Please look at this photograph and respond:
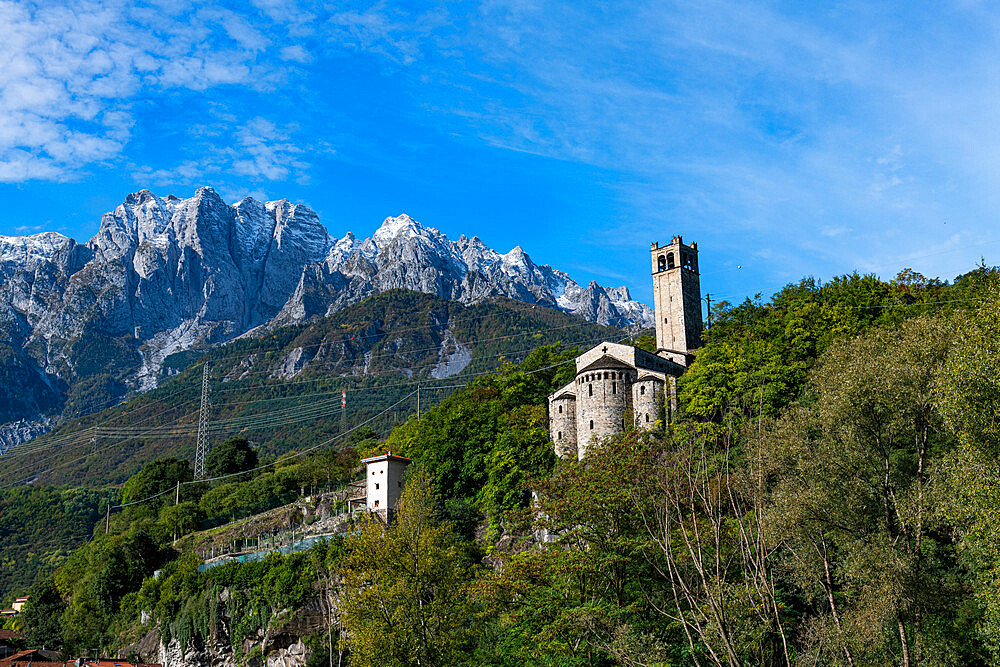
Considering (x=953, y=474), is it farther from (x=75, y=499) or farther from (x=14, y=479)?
(x=14, y=479)

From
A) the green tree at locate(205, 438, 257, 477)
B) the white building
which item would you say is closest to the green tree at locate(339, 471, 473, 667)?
the white building

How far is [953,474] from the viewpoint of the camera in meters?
23.5

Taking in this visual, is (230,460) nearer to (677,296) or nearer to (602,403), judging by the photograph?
(602,403)

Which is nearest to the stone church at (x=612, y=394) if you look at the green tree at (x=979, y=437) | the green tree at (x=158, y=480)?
the green tree at (x=979, y=437)

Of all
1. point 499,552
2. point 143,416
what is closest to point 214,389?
point 143,416

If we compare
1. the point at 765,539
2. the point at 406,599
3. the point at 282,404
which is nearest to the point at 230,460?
the point at 406,599

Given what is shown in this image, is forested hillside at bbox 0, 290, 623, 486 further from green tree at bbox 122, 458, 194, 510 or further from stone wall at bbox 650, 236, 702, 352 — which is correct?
stone wall at bbox 650, 236, 702, 352

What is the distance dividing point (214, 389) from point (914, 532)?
180985 millimetres

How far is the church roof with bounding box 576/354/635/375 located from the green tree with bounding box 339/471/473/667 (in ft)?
78.6

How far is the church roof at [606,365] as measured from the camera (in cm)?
5706

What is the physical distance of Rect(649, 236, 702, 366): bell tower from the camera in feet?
224

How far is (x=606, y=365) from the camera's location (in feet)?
187

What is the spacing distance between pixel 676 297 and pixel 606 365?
15267 millimetres

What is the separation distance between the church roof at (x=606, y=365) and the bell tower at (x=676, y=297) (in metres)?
9.88
